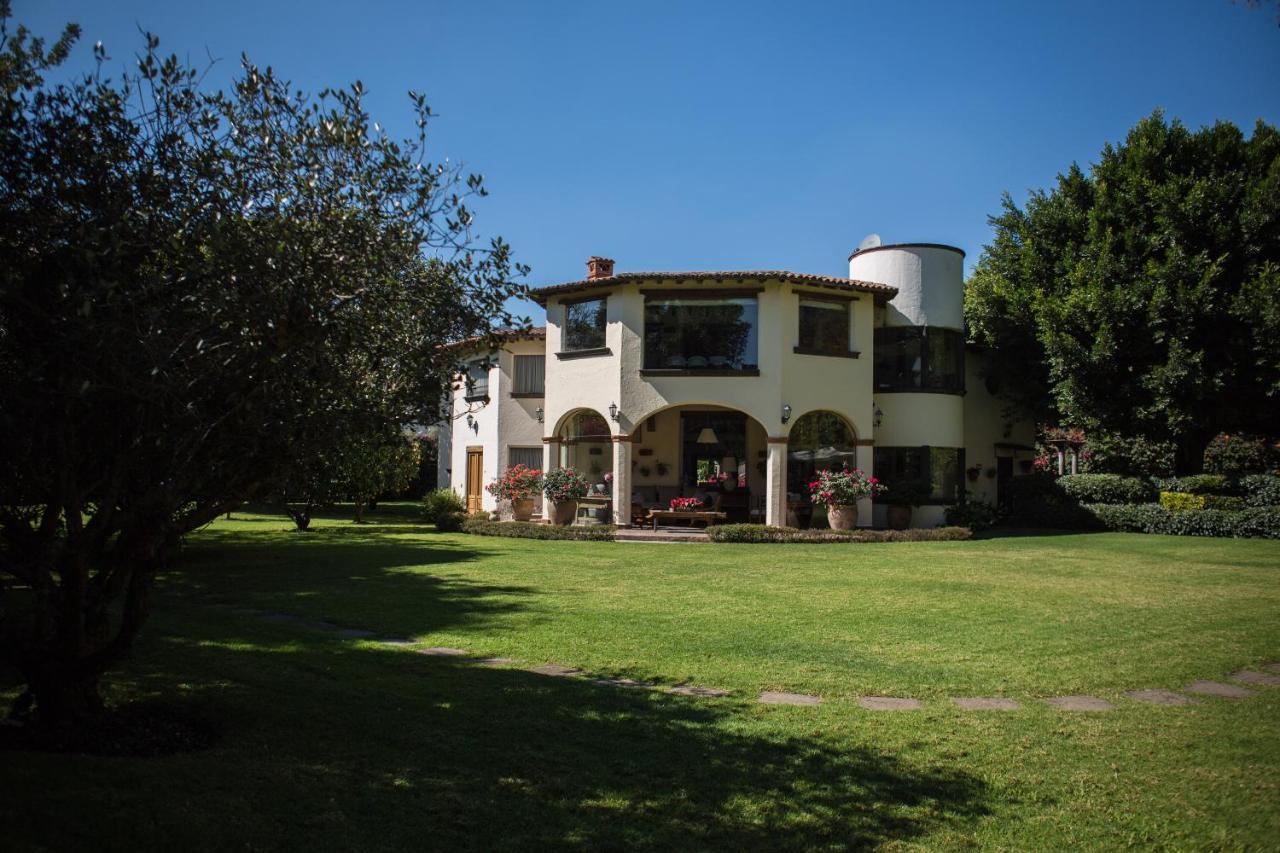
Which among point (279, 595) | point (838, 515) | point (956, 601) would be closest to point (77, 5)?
point (279, 595)

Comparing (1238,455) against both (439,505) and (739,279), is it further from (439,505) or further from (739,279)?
(439,505)

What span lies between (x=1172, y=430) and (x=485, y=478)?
65.9ft

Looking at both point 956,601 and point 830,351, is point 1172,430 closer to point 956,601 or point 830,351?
point 830,351

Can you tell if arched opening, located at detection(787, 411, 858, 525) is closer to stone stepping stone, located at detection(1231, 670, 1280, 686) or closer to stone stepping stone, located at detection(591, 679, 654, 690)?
stone stepping stone, located at detection(1231, 670, 1280, 686)

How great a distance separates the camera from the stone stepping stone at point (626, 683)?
6996mm

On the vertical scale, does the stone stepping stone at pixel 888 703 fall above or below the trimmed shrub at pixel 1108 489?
below

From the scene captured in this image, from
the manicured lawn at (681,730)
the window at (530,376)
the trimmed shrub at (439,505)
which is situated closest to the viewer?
the manicured lawn at (681,730)

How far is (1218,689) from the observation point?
7.12 meters

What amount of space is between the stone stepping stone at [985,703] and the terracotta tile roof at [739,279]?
52.9ft

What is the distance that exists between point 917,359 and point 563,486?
425 inches

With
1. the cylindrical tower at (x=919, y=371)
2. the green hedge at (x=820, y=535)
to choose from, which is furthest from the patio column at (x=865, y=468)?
the green hedge at (x=820, y=535)

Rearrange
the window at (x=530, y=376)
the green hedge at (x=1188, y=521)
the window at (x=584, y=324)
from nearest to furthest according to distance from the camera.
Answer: the green hedge at (x=1188, y=521) < the window at (x=584, y=324) < the window at (x=530, y=376)

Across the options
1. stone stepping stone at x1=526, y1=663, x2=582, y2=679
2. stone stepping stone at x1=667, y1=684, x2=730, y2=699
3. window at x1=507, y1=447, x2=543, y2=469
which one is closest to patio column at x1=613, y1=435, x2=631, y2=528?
window at x1=507, y1=447, x2=543, y2=469

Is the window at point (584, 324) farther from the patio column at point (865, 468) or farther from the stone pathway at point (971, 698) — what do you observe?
the stone pathway at point (971, 698)
